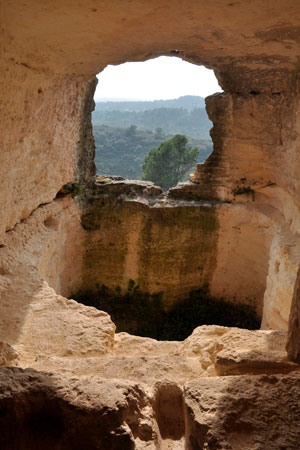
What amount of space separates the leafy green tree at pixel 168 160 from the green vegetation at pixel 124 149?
16.4 meters

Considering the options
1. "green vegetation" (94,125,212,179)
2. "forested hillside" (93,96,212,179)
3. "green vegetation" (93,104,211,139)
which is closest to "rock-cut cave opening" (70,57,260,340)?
"forested hillside" (93,96,212,179)

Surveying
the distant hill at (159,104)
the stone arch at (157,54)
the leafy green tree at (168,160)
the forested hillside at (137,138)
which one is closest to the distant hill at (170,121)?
the forested hillside at (137,138)

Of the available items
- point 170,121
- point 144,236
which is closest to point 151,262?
point 144,236

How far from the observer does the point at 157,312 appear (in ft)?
24.8

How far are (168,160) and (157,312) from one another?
1479cm

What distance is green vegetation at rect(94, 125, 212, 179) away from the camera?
39094 millimetres

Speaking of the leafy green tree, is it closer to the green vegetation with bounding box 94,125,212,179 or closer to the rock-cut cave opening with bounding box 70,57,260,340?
the rock-cut cave opening with bounding box 70,57,260,340

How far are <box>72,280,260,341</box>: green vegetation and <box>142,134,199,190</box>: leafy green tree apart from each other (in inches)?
558

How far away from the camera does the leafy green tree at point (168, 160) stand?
21.0 m

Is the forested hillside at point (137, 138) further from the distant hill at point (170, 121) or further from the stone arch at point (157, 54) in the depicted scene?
→ the stone arch at point (157, 54)

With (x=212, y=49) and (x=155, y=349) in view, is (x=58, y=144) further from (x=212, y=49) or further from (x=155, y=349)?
(x=155, y=349)

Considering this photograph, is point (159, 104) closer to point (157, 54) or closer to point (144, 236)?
point (144, 236)

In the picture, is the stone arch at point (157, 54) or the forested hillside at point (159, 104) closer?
the stone arch at point (157, 54)

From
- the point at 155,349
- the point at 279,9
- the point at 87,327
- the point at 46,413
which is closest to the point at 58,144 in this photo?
the point at 87,327
